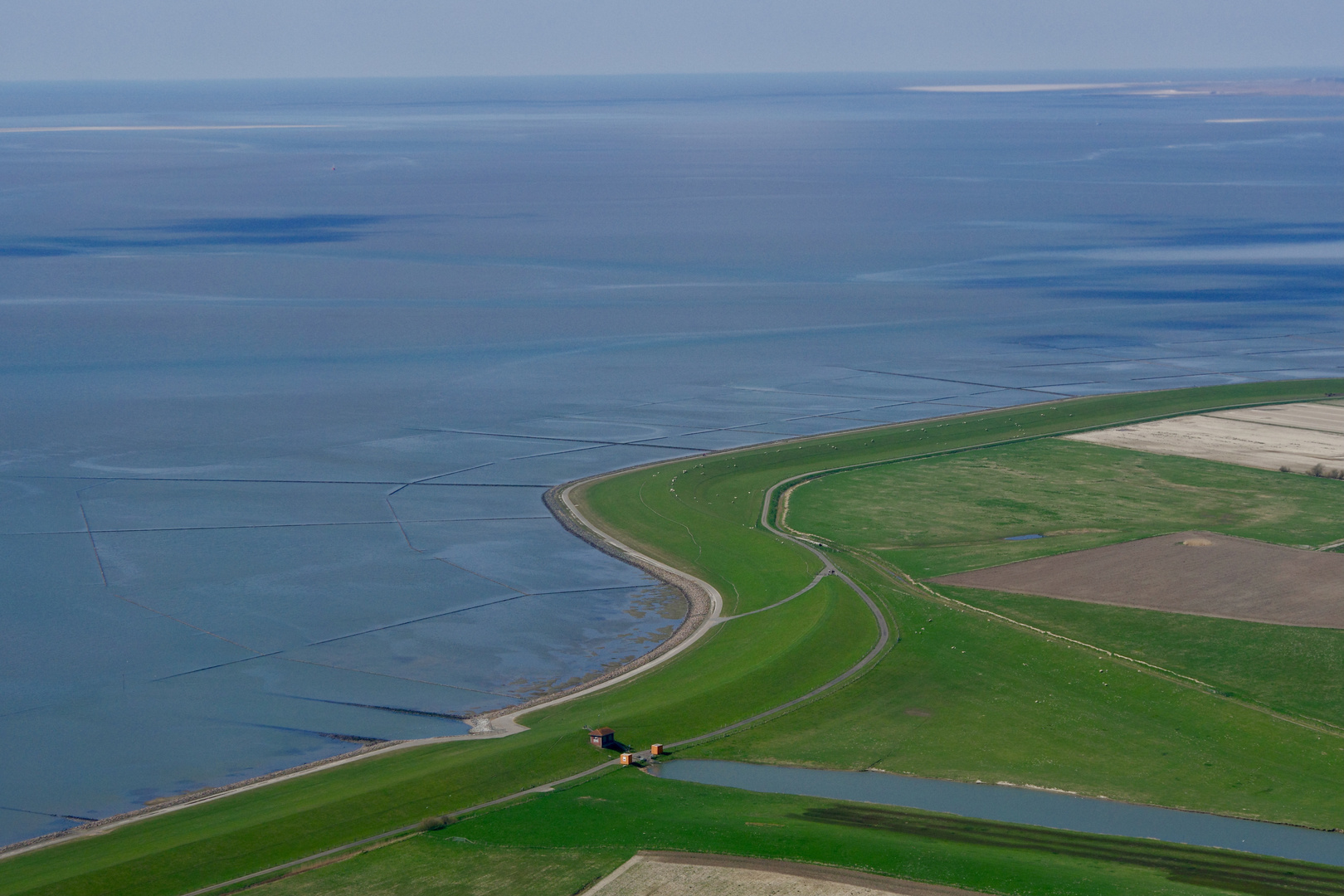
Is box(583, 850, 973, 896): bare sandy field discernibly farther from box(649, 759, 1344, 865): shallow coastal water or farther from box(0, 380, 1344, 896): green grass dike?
box(649, 759, 1344, 865): shallow coastal water

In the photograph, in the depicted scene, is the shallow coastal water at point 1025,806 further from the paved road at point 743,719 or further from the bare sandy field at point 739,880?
the bare sandy field at point 739,880

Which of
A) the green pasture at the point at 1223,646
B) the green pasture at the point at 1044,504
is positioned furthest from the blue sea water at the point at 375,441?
the green pasture at the point at 1223,646

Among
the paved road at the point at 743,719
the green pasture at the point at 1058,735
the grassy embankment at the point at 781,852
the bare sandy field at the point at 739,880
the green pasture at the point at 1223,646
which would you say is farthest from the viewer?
the green pasture at the point at 1223,646

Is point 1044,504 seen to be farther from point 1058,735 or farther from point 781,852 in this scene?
point 781,852

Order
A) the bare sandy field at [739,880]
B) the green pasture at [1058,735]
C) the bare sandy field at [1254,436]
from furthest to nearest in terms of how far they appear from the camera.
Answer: the bare sandy field at [1254,436] → the green pasture at [1058,735] → the bare sandy field at [739,880]

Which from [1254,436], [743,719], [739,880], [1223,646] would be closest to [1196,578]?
[1223,646]

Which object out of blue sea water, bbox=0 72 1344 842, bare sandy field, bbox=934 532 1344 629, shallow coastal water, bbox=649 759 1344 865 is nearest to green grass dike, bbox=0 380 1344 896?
shallow coastal water, bbox=649 759 1344 865

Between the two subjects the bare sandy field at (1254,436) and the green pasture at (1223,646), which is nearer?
the green pasture at (1223,646)
